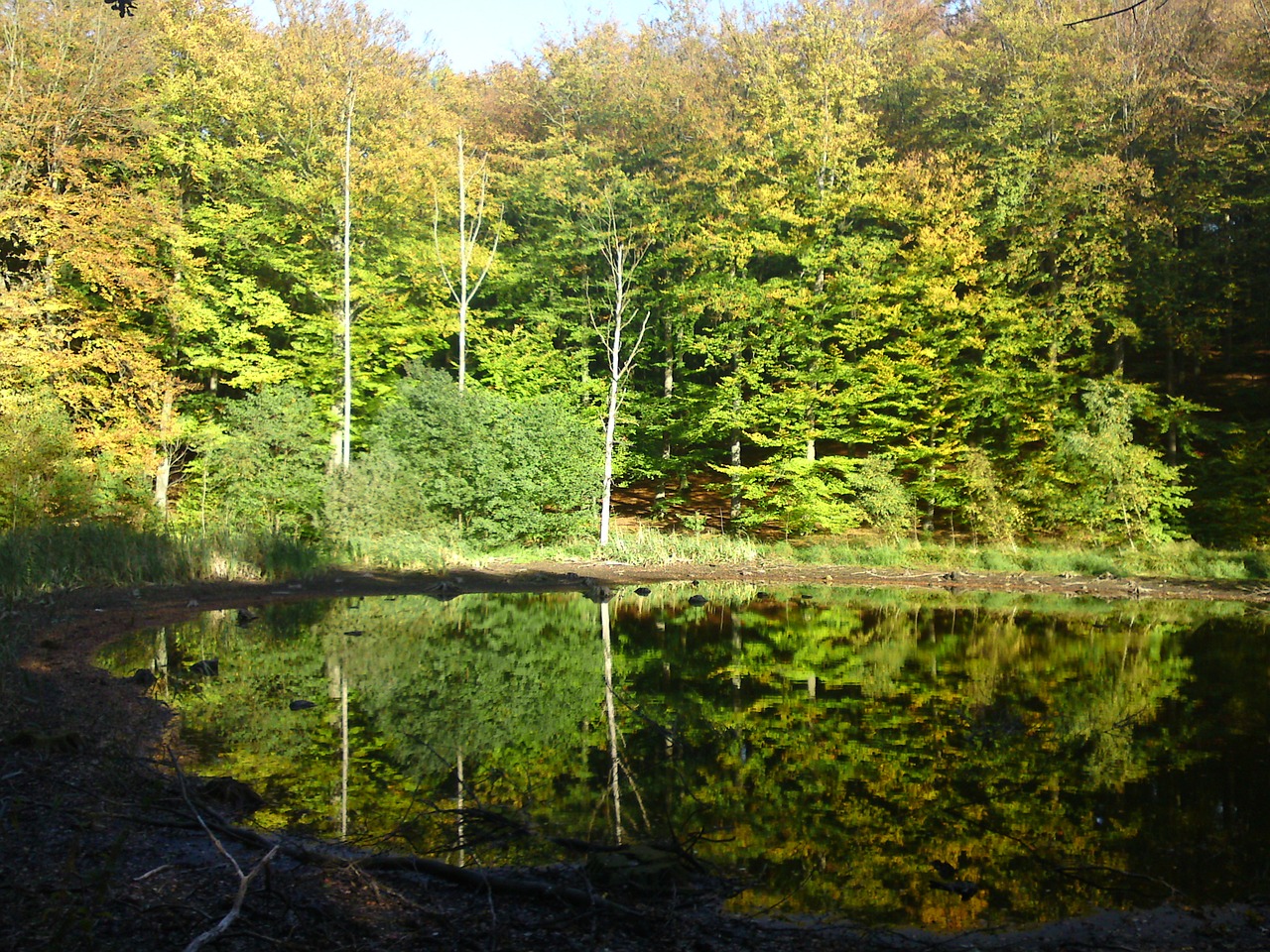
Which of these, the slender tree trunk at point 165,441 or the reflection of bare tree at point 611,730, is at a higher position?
the slender tree trunk at point 165,441

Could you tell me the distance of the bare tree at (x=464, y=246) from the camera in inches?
1095

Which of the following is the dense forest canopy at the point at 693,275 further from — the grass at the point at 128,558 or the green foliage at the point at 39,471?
the grass at the point at 128,558

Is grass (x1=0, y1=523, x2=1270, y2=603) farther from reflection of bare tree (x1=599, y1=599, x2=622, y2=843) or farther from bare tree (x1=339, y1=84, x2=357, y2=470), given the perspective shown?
reflection of bare tree (x1=599, y1=599, x2=622, y2=843)

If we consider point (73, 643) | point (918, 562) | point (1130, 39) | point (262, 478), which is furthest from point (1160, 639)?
point (1130, 39)

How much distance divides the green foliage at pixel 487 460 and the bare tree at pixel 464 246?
1547 millimetres

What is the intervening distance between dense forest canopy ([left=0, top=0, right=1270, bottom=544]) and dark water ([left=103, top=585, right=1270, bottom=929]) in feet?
28.3

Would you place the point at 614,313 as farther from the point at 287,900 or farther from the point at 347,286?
the point at 287,900

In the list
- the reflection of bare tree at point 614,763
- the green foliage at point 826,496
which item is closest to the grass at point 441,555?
the green foliage at point 826,496

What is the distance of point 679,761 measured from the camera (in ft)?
25.8

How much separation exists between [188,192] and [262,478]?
1046cm

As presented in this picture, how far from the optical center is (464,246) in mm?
28531

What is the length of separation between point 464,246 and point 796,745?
22.8 m

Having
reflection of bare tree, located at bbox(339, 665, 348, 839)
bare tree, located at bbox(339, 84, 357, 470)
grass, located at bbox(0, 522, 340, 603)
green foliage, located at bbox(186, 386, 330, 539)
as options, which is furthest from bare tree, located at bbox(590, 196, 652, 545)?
reflection of bare tree, located at bbox(339, 665, 348, 839)

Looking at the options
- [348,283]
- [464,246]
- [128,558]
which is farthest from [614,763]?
[464,246]
